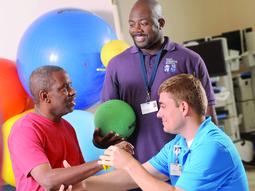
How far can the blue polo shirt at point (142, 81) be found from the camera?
2160mm

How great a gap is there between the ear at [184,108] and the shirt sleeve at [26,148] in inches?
21.9

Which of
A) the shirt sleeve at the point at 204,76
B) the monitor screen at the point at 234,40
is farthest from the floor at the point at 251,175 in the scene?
the shirt sleeve at the point at 204,76

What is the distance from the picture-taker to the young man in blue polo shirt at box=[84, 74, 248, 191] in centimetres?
150

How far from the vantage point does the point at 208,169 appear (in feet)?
4.89

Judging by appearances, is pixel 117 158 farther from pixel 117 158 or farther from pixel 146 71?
pixel 146 71

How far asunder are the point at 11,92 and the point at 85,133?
573 mm

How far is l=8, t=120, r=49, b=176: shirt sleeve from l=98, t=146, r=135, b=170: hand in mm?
236

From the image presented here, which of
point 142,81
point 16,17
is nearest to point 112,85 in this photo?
point 142,81

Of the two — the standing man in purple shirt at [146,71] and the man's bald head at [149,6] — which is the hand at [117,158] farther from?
the man's bald head at [149,6]

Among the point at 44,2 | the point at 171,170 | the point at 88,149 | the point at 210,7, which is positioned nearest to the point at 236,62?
the point at 210,7

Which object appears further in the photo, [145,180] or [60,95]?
[60,95]

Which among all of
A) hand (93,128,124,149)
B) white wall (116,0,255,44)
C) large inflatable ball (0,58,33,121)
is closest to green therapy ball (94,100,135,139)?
hand (93,128,124,149)

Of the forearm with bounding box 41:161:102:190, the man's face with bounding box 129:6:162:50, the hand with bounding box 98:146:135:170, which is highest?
the man's face with bounding box 129:6:162:50

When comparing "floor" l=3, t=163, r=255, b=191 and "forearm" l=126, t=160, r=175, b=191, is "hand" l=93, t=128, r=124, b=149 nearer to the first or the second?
"forearm" l=126, t=160, r=175, b=191
